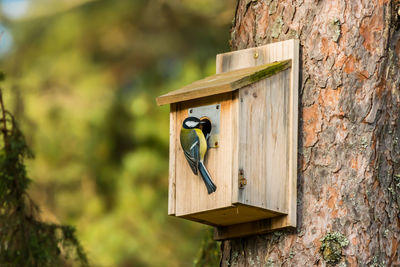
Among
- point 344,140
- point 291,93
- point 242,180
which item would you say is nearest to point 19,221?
point 242,180

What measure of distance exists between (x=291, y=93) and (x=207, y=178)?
1.54ft

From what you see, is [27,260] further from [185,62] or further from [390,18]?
[185,62]

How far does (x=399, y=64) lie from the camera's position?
3.08m

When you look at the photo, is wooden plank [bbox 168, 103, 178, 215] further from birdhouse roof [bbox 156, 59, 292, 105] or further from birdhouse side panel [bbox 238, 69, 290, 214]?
birdhouse side panel [bbox 238, 69, 290, 214]

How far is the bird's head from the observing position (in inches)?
121

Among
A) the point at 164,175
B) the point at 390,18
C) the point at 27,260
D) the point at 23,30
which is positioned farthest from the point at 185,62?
the point at 390,18

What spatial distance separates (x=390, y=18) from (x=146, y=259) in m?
Result: 4.67

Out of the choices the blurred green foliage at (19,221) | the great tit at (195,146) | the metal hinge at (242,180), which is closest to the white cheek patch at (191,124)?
the great tit at (195,146)

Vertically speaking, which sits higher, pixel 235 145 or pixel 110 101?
pixel 110 101

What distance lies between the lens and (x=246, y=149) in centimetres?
296

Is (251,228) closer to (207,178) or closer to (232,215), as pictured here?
(232,215)

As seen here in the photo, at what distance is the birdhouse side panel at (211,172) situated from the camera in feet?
9.66

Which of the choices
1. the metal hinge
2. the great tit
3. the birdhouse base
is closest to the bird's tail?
the great tit

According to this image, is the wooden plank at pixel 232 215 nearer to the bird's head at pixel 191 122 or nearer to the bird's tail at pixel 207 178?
the bird's tail at pixel 207 178
